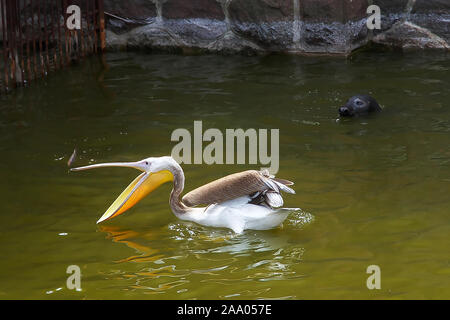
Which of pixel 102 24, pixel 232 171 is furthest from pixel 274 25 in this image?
pixel 232 171

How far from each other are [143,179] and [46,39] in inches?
151

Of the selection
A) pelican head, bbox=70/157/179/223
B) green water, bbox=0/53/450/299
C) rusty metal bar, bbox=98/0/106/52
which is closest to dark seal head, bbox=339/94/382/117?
green water, bbox=0/53/450/299

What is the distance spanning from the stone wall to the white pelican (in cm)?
428

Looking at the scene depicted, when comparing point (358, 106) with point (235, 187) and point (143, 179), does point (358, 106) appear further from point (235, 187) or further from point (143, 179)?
point (143, 179)

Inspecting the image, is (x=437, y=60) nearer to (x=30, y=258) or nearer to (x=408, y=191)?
(x=408, y=191)

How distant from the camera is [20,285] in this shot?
4.18m

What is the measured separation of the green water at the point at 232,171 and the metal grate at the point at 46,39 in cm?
25

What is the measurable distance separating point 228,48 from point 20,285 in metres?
5.59

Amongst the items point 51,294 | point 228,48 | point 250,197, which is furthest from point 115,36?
point 51,294

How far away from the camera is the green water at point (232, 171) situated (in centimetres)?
421

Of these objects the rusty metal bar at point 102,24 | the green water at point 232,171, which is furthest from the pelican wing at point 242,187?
the rusty metal bar at point 102,24

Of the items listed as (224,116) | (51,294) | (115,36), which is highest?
(115,36)

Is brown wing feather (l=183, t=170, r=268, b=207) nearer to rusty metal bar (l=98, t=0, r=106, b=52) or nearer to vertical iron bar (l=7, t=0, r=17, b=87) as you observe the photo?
vertical iron bar (l=7, t=0, r=17, b=87)

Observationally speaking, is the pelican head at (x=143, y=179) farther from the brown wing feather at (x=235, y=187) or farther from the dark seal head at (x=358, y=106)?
the dark seal head at (x=358, y=106)
